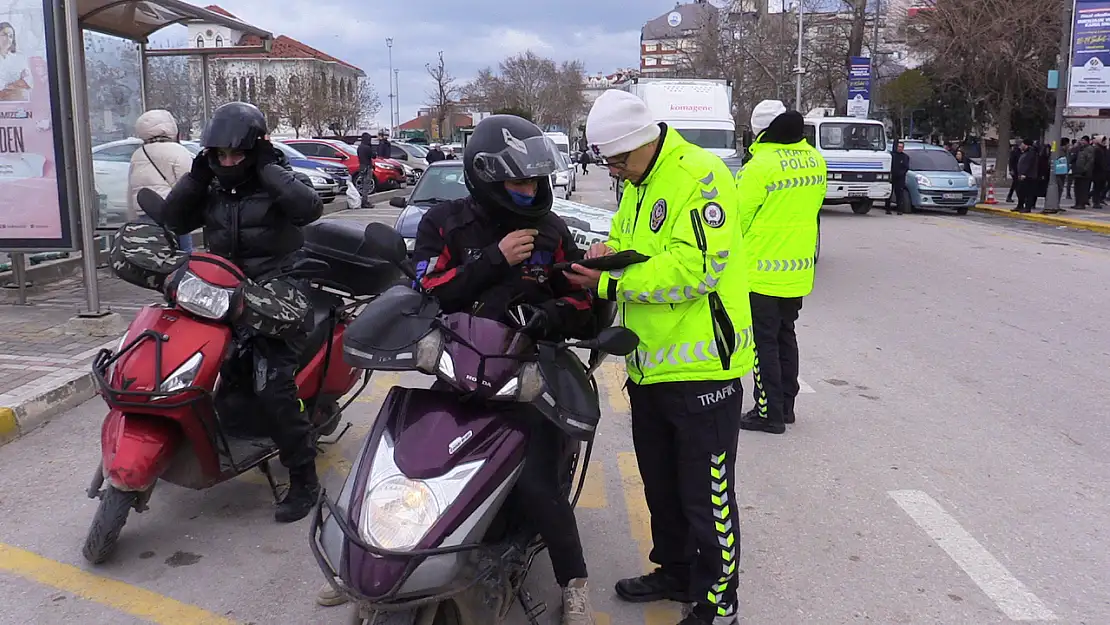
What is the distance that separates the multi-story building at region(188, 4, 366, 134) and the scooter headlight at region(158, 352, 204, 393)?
1174 inches

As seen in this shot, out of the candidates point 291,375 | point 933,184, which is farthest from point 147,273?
point 933,184

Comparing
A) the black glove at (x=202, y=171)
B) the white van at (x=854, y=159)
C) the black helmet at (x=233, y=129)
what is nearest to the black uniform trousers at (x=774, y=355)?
the black helmet at (x=233, y=129)

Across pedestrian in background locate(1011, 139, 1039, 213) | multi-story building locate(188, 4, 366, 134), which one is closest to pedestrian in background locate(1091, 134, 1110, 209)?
pedestrian in background locate(1011, 139, 1039, 213)

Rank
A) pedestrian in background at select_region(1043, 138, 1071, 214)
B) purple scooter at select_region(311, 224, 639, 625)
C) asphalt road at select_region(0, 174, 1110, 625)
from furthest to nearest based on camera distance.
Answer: pedestrian in background at select_region(1043, 138, 1071, 214)
asphalt road at select_region(0, 174, 1110, 625)
purple scooter at select_region(311, 224, 639, 625)

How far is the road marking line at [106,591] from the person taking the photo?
3.49 m

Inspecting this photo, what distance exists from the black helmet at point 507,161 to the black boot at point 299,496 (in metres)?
1.94

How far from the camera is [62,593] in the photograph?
12.0 feet

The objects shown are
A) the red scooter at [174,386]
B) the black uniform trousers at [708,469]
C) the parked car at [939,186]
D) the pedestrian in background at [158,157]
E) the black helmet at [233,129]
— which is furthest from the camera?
the parked car at [939,186]

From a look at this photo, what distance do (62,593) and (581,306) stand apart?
7.86ft

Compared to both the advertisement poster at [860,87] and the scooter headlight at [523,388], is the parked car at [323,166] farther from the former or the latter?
the scooter headlight at [523,388]

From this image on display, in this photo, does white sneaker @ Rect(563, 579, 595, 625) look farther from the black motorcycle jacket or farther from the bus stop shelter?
the bus stop shelter

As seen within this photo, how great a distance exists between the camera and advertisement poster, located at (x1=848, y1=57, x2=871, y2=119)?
31.9 m

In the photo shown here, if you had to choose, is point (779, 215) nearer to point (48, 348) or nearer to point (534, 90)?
point (48, 348)

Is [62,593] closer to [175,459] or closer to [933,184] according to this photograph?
[175,459]
